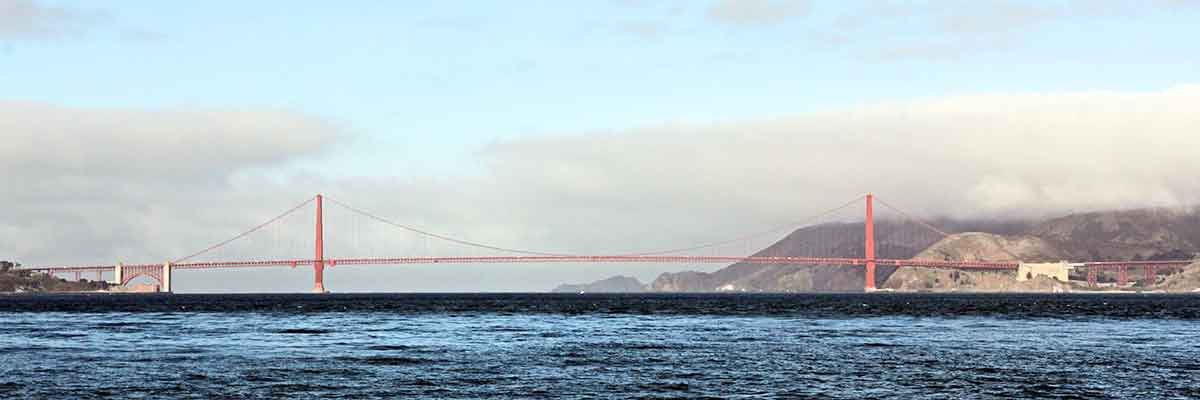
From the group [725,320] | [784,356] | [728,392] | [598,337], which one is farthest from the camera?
[725,320]

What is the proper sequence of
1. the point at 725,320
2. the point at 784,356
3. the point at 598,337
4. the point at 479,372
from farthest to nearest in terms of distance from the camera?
the point at 725,320 → the point at 598,337 → the point at 784,356 → the point at 479,372

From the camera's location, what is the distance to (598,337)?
242ft

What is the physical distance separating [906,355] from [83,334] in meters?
47.0

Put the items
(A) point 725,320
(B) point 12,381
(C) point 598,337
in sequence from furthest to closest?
1. (A) point 725,320
2. (C) point 598,337
3. (B) point 12,381

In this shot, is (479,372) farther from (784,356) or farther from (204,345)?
(204,345)

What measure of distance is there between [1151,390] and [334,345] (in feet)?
125

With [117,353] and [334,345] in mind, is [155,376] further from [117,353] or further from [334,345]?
[334,345]

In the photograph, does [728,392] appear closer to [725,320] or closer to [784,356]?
[784,356]

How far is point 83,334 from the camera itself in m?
77.2

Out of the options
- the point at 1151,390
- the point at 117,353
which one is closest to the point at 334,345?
the point at 117,353

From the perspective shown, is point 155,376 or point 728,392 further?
point 155,376

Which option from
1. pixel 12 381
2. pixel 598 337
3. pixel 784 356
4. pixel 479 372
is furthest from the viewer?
pixel 598 337

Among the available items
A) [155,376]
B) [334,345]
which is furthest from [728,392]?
[334,345]

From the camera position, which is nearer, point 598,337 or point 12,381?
point 12,381
